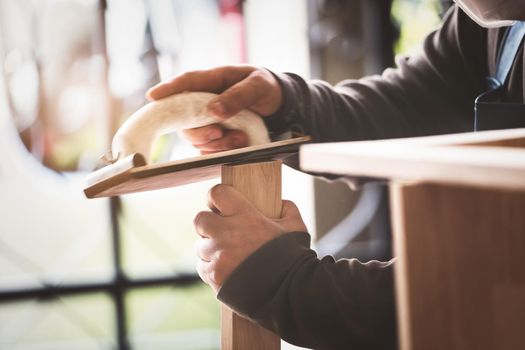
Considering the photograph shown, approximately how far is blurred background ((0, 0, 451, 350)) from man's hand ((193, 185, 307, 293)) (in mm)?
1401

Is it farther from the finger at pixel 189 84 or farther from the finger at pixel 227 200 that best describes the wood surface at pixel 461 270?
the finger at pixel 189 84

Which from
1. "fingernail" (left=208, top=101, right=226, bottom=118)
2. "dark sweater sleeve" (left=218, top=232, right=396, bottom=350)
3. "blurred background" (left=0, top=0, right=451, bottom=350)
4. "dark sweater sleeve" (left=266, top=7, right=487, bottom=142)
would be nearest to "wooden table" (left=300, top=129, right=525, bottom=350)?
"dark sweater sleeve" (left=218, top=232, right=396, bottom=350)

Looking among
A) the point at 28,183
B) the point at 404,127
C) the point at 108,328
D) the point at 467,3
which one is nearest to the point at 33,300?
the point at 108,328

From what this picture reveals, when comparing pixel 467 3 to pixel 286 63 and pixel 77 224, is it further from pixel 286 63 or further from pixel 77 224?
pixel 77 224

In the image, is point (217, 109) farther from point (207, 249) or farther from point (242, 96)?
point (207, 249)

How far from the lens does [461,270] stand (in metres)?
0.46

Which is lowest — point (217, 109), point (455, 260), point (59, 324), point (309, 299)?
point (59, 324)

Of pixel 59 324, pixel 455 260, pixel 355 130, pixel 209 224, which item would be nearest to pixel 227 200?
pixel 209 224

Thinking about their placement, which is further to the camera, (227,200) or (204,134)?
(204,134)

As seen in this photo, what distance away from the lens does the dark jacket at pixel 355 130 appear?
0.72 meters

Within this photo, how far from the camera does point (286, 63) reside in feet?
7.37

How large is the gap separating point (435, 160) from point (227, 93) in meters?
0.49

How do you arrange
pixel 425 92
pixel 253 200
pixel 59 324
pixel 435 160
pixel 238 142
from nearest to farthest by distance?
pixel 435 160, pixel 253 200, pixel 238 142, pixel 425 92, pixel 59 324

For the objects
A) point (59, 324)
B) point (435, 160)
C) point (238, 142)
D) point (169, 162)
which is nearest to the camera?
point (435, 160)
